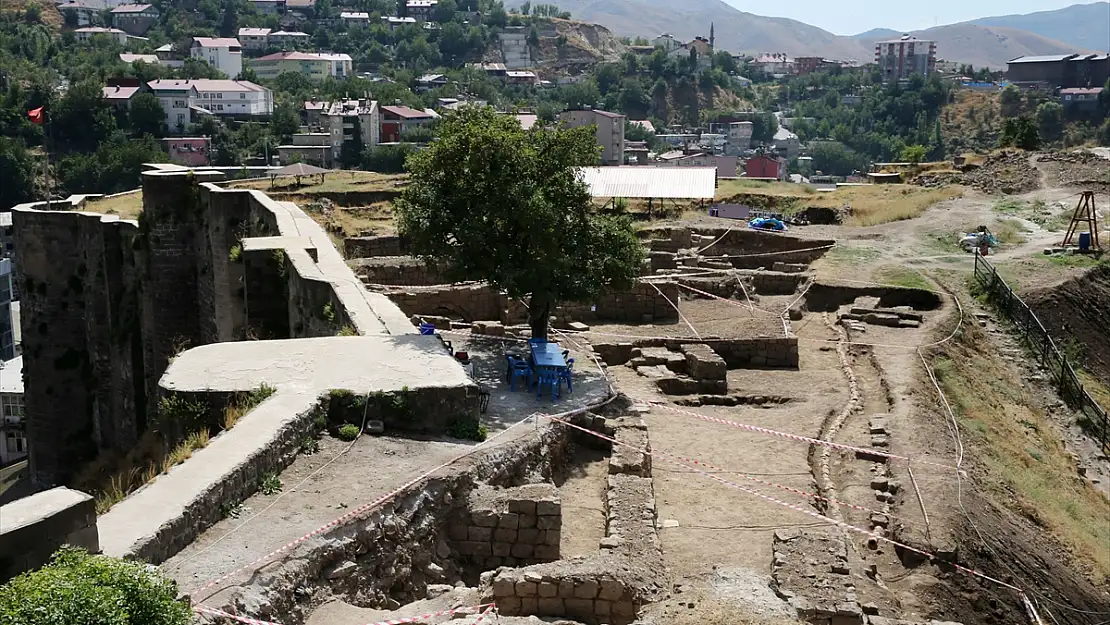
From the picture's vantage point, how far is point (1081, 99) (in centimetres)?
12681

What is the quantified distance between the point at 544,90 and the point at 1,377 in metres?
118

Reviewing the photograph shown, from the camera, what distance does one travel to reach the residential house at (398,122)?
10231 cm

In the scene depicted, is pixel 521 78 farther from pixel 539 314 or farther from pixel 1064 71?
pixel 539 314

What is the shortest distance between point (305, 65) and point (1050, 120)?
89189 mm

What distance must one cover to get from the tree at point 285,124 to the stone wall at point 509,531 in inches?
3523

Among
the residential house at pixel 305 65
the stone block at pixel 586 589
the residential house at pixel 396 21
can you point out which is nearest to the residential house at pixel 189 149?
the residential house at pixel 305 65

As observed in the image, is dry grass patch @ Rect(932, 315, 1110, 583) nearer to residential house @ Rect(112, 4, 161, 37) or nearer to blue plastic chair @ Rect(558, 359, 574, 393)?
blue plastic chair @ Rect(558, 359, 574, 393)

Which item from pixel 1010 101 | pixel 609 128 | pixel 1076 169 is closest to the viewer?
pixel 1076 169

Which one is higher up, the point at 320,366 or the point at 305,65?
the point at 305,65

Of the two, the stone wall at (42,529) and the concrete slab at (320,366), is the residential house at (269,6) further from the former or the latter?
the stone wall at (42,529)

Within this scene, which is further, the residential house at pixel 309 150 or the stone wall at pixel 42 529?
the residential house at pixel 309 150

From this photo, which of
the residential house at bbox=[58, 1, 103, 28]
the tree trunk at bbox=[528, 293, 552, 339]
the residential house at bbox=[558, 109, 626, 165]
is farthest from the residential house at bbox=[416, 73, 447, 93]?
the tree trunk at bbox=[528, 293, 552, 339]

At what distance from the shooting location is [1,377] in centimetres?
4847

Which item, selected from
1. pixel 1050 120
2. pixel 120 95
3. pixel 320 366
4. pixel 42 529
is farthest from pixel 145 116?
pixel 42 529
